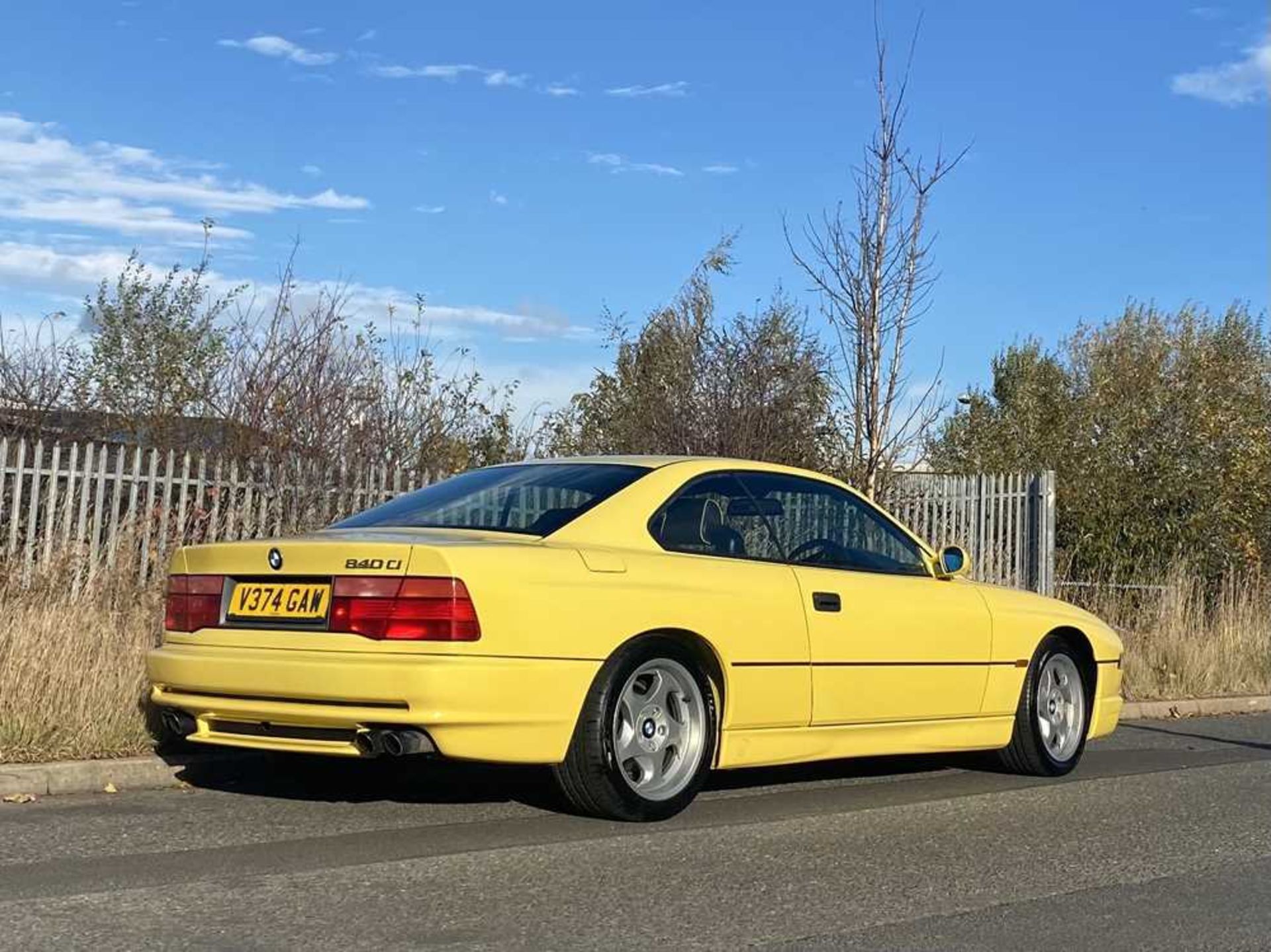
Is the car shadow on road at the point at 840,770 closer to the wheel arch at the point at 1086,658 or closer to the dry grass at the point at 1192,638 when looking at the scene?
the wheel arch at the point at 1086,658

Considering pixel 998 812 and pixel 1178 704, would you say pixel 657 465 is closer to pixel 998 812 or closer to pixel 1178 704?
pixel 998 812

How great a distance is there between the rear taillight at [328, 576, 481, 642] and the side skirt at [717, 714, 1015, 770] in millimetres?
1408

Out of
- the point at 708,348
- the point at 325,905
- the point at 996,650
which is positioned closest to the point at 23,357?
the point at 708,348

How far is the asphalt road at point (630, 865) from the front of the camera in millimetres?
4668

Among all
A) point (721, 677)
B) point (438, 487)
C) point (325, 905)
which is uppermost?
point (438, 487)

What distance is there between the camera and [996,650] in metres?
7.95

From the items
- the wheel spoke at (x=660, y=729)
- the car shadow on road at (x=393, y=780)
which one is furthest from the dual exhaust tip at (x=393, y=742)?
the car shadow on road at (x=393, y=780)

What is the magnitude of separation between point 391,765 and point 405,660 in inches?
74.4

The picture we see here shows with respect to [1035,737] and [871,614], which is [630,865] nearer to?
[871,614]

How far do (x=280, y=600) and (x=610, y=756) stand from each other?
1394 mm

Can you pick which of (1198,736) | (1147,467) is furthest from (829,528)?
(1147,467)

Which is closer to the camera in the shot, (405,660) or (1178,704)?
(405,660)

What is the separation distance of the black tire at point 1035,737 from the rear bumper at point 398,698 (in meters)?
2.97

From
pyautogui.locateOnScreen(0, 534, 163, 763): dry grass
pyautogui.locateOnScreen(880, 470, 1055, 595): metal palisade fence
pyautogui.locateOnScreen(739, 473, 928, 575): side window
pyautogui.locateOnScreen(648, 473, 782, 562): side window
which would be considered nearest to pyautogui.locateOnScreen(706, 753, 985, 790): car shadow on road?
pyautogui.locateOnScreen(739, 473, 928, 575): side window
